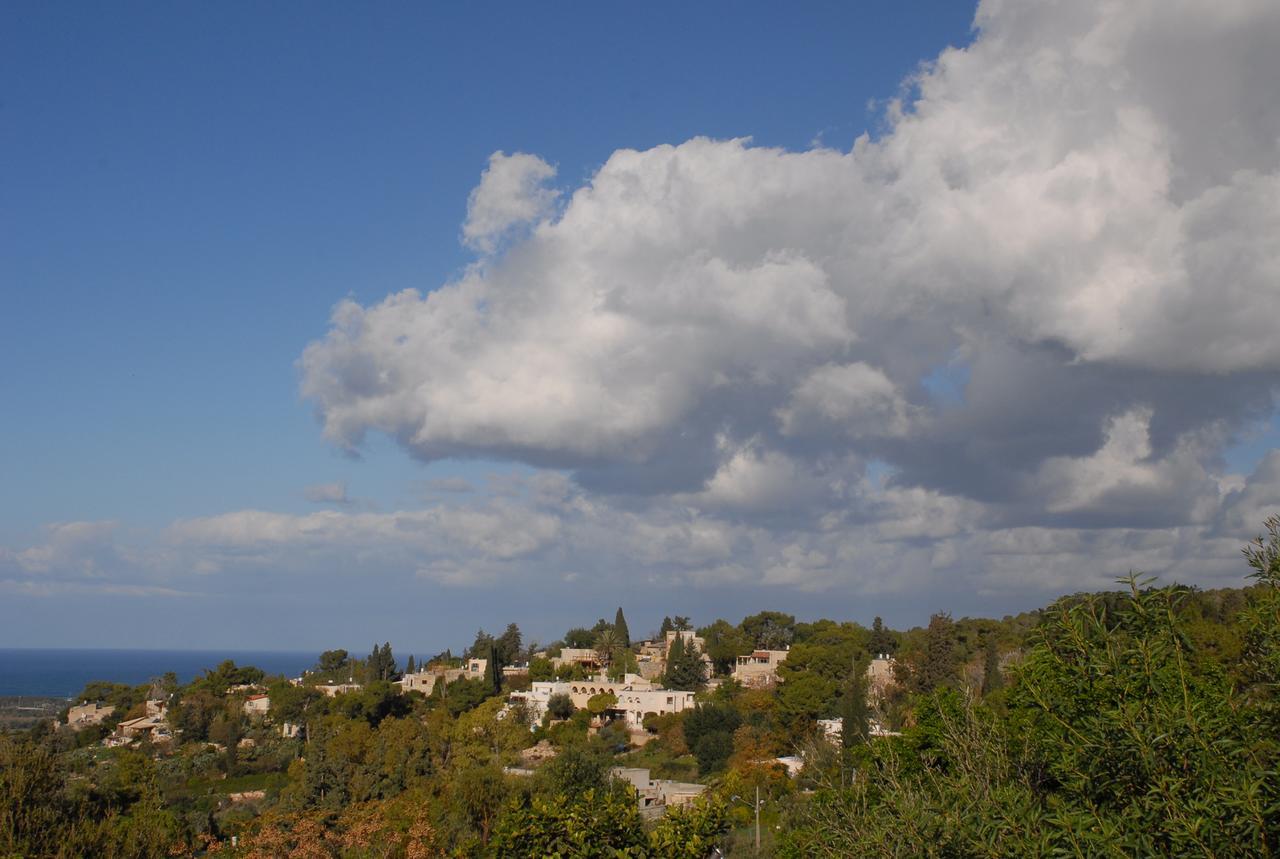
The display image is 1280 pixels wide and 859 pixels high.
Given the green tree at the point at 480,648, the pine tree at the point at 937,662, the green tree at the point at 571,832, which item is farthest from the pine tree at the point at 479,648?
the green tree at the point at 571,832

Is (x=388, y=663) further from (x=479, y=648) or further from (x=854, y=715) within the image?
(x=854, y=715)

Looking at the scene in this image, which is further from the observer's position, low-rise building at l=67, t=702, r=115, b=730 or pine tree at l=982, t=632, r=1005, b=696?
low-rise building at l=67, t=702, r=115, b=730

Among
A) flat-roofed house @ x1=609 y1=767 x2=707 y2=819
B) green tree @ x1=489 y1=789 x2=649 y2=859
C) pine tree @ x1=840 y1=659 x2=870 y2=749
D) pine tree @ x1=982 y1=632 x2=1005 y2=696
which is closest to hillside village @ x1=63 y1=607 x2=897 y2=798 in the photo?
flat-roofed house @ x1=609 y1=767 x2=707 y2=819

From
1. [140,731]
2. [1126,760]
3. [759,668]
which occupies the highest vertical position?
[1126,760]

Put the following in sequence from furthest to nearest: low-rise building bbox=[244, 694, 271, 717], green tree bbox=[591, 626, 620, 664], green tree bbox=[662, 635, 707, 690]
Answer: green tree bbox=[591, 626, 620, 664], low-rise building bbox=[244, 694, 271, 717], green tree bbox=[662, 635, 707, 690]

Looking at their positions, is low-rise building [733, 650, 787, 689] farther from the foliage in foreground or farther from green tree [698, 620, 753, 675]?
the foliage in foreground

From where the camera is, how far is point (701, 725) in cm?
5547

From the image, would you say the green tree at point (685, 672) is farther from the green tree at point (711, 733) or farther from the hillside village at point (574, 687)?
the green tree at point (711, 733)

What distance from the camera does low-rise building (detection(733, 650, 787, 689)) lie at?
6988cm

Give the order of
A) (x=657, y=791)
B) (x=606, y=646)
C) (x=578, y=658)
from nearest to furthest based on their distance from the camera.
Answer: (x=657, y=791), (x=578, y=658), (x=606, y=646)

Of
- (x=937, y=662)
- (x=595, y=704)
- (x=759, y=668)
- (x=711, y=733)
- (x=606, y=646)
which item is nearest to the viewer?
(x=711, y=733)

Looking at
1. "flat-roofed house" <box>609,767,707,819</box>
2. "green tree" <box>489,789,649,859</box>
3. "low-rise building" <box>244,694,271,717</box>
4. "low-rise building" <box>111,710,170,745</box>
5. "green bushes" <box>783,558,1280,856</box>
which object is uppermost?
"green bushes" <box>783,558,1280,856</box>

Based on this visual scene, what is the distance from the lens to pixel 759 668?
7494 centimetres

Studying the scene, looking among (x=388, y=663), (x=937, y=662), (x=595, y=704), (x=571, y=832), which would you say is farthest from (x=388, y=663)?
(x=571, y=832)
